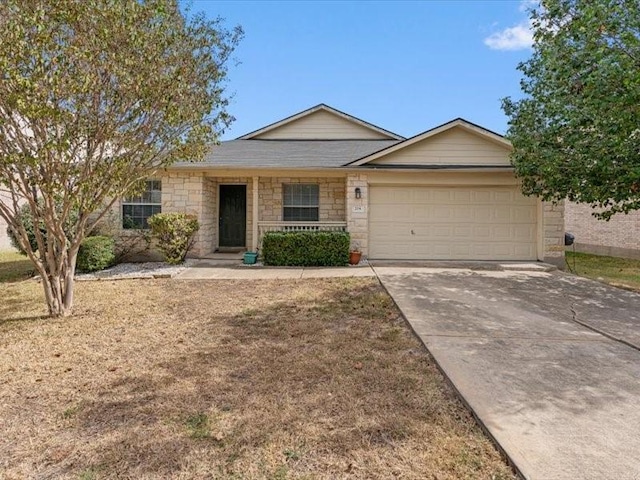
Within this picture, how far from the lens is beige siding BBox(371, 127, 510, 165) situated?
11.1 meters

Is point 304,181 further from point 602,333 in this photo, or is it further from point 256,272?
point 602,333

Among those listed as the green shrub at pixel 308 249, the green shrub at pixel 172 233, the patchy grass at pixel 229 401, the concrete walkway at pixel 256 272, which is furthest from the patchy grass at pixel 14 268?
the green shrub at pixel 308 249

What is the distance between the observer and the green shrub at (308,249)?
1041 cm

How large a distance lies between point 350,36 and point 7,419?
14.6 metres

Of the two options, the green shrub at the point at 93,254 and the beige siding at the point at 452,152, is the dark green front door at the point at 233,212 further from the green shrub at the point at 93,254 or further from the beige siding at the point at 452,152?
the beige siding at the point at 452,152

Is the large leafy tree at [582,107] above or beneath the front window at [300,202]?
above

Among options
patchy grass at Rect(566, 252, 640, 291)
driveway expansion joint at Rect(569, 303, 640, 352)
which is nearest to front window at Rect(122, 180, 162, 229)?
driveway expansion joint at Rect(569, 303, 640, 352)

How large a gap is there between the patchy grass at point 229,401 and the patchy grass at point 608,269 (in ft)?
23.9

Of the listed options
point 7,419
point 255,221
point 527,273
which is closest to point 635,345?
point 527,273

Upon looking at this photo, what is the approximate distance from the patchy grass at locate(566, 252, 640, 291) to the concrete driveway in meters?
1.84

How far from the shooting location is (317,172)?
37.5ft

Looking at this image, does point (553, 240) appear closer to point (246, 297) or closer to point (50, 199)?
point (246, 297)

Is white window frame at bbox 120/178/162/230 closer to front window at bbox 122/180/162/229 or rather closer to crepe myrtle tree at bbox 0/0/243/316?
front window at bbox 122/180/162/229

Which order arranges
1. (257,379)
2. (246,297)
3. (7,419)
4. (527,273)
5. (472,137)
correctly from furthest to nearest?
(472,137) < (527,273) < (246,297) < (257,379) < (7,419)
